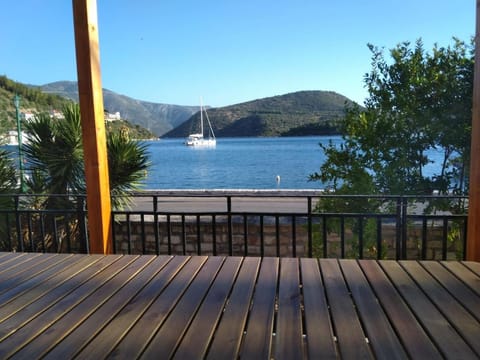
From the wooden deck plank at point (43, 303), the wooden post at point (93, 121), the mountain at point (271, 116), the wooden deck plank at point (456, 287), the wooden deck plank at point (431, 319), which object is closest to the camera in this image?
the wooden deck plank at point (431, 319)

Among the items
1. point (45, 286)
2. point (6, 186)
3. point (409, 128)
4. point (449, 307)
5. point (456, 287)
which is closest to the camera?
point (449, 307)

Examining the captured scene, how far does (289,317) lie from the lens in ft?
4.49

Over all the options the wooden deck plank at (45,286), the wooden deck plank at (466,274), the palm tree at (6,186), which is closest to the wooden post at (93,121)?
the wooden deck plank at (45,286)

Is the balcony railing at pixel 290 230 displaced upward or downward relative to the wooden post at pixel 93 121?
downward

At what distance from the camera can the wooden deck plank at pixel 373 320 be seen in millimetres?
1115


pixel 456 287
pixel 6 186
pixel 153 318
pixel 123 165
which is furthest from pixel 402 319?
pixel 6 186

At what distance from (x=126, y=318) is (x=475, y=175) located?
1.98 metres

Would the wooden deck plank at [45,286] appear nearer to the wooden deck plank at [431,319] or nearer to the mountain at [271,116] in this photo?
the wooden deck plank at [431,319]

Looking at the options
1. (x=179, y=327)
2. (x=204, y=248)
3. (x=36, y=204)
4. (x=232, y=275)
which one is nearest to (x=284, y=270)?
(x=232, y=275)

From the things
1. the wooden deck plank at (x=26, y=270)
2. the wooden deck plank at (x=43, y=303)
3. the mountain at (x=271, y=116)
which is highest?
the mountain at (x=271, y=116)

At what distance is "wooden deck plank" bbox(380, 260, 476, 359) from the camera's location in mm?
1111

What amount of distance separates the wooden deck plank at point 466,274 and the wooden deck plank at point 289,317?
780 mm

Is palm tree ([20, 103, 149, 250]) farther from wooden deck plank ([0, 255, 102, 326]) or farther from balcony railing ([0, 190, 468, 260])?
wooden deck plank ([0, 255, 102, 326])

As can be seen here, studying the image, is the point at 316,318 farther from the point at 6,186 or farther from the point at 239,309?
the point at 6,186
